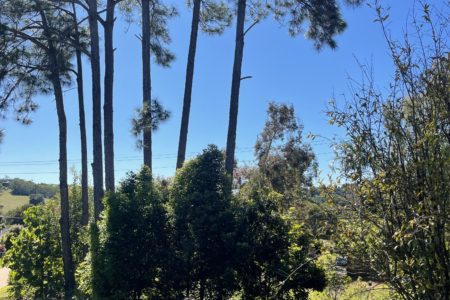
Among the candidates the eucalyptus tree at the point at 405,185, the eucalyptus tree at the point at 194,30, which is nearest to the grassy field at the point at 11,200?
the eucalyptus tree at the point at 194,30

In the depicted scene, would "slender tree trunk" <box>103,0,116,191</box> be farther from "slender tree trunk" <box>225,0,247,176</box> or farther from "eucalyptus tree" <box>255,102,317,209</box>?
"eucalyptus tree" <box>255,102,317,209</box>

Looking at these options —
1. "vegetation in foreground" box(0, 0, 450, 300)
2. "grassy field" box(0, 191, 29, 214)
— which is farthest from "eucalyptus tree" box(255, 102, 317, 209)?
"grassy field" box(0, 191, 29, 214)

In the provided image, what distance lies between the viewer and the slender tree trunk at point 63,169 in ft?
45.0

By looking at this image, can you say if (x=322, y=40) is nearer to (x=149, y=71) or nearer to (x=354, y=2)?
(x=354, y=2)

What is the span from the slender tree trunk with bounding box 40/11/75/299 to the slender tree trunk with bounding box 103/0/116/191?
1.87 m

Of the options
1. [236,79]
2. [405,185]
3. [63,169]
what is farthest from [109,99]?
[405,185]

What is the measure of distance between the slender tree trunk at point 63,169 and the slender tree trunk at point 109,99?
6.14 ft

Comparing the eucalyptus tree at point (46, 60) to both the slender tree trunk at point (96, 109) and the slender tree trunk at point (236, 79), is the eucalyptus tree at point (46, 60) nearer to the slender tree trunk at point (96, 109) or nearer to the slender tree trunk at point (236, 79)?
the slender tree trunk at point (96, 109)

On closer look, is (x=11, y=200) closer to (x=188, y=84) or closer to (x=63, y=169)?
(x=63, y=169)

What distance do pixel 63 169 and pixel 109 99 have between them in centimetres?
336

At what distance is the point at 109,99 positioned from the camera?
42.7 ft

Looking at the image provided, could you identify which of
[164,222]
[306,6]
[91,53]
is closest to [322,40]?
[306,6]

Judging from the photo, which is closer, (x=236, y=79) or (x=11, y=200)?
(x=236, y=79)

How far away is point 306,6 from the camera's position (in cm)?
1327
